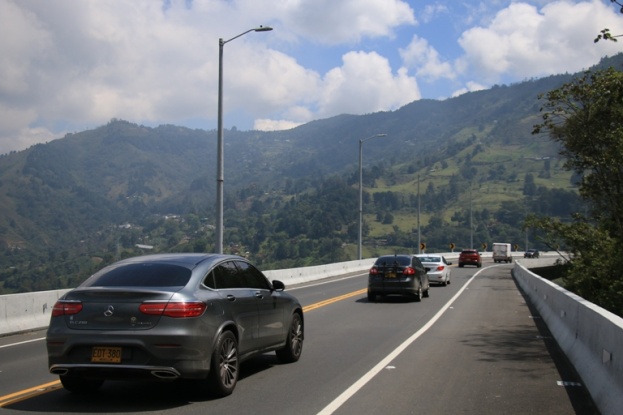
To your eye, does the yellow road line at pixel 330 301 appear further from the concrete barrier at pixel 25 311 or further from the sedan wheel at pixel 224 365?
the sedan wheel at pixel 224 365

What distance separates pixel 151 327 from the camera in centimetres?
755

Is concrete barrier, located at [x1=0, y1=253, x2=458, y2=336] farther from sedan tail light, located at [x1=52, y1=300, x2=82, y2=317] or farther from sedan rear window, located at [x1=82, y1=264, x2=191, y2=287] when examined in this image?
sedan tail light, located at [x1=52, y1=300, x2=82, y2=317]

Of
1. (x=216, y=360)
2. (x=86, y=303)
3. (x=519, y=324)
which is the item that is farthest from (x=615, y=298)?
(x=86, y=303)

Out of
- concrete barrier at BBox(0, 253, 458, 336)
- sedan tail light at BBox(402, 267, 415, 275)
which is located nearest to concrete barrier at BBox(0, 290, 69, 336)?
concrete barrier at BBox(0, 253, 458, 336)

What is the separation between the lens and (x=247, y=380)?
9.44 m

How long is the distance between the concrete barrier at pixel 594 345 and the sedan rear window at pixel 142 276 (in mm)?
4553

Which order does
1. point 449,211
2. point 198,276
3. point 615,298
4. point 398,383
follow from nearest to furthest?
point 198,276 → point 398,383 → point 615,298 → point 449,211

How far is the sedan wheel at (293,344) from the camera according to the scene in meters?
10.6

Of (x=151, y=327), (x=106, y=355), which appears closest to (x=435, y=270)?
(x=151, y=327)

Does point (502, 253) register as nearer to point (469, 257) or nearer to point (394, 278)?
point (469, 257)

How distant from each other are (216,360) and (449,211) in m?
184

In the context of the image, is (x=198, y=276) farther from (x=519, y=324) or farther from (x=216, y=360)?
(x=519, y=324)

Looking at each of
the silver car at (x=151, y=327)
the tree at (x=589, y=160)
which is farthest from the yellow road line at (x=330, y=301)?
the silver car at (x=151, y=327)

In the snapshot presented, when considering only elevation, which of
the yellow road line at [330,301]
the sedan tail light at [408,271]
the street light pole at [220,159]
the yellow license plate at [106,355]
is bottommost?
the yellow road line at [330,301]
